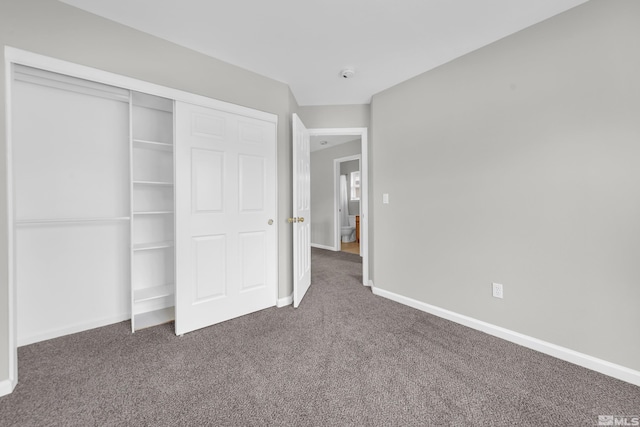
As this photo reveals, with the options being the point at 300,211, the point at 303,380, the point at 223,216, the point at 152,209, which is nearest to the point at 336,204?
the point at 300,211

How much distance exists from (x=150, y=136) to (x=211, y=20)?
126cm

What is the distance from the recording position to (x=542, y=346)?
1.85 metres

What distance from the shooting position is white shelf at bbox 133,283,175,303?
89.1 inches

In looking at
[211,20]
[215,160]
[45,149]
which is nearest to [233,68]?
[211,20]

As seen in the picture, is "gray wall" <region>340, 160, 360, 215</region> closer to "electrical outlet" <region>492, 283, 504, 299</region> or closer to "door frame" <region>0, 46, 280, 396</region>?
"electrical outlet" <region>492, 283, 504, 299</region>

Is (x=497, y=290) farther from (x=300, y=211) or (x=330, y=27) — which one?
(x=330, y=27)

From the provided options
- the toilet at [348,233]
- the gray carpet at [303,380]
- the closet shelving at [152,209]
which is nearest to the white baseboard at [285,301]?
the gray carpet at [303,380]

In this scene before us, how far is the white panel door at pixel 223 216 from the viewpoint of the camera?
2133 millimetres

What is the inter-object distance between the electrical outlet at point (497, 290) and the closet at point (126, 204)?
2.08 m

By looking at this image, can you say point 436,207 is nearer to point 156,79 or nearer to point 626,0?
point 626,0

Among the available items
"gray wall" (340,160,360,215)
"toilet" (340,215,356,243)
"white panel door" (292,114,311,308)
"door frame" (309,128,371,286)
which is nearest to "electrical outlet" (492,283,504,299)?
"door frame" (309,128,371,286)

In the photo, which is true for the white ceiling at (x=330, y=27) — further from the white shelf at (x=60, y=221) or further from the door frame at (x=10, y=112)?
the white shelf at (x=60, y=221)

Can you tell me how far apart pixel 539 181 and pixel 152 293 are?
348 centimetres

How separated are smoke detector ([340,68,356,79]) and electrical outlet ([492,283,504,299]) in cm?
241
